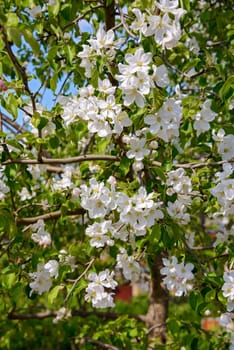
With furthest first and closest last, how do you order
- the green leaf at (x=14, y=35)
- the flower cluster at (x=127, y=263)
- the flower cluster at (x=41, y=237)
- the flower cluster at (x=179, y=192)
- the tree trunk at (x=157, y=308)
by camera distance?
the tree trunk at (x=157, y=308)
the flower cluster at (x=41, y=237)
the flower cluster at (x=127, y=263)
the flower cluster at (x=179, y=192)
the green leaf at (x=14, y=35)

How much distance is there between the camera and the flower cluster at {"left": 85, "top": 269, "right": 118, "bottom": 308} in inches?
71.2

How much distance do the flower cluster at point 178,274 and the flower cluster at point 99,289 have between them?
0.19m

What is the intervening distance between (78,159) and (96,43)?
18.3 inches

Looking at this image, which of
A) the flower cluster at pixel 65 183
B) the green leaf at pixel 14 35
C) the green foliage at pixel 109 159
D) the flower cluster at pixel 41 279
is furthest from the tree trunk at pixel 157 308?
the green leaf at pixel 14 35

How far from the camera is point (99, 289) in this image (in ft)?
5.97

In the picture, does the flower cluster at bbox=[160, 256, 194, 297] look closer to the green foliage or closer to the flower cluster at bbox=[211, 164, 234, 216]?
the green foliage

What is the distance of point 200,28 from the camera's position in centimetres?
337

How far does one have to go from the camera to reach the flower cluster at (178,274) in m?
1.79

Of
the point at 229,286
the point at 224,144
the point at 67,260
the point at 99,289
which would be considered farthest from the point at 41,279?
the point at 224,144

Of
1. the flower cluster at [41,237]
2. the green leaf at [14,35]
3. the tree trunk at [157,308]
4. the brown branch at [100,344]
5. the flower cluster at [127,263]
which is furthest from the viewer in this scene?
the tree trunk at [157,308]

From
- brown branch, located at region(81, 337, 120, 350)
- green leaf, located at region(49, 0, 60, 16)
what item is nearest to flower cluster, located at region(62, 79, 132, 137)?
green leaf, located at region(49, 0, 60, 16)

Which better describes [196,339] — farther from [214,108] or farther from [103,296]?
[214,108]

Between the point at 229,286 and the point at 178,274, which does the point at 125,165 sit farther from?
the point at 229,286

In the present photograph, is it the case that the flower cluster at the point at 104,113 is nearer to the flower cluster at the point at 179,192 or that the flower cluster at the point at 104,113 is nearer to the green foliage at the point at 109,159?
the green foliage at the point at 109,159
